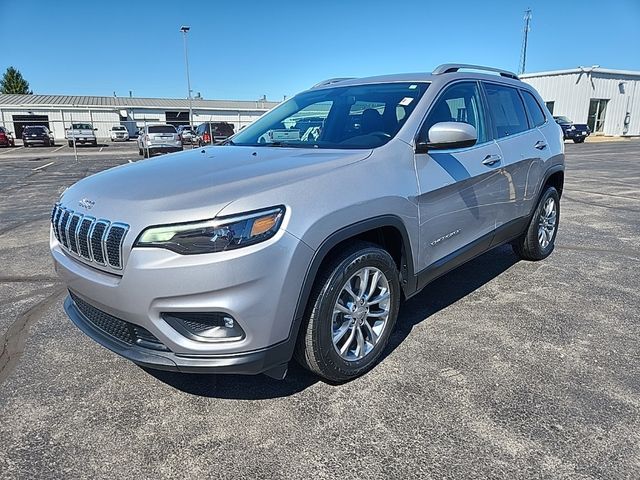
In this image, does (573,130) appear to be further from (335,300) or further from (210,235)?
(210,235)

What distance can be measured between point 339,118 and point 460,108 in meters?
0.95

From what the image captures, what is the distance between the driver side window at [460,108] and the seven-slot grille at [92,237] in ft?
6.39

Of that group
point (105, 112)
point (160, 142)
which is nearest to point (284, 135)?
point (160, 142)

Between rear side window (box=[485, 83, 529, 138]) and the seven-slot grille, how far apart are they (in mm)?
3166

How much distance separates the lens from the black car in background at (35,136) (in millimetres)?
33594

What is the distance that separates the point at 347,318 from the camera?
107 inches

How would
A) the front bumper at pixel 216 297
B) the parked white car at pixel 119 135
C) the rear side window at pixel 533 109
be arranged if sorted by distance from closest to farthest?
the front bumper at pixel 216 297 → the rear side window at pixel 533 109 → the parked white car at pixel 119 135

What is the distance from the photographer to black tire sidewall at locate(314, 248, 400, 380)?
248 cm

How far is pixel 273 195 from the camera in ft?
7.28

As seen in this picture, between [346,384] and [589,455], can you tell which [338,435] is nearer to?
[346,384]

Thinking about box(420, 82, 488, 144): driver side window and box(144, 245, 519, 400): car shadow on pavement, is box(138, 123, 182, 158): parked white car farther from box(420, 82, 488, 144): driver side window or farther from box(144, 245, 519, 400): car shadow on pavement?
box(420, 82, 488, 144): driver side window

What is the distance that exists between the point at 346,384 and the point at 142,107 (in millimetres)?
55082

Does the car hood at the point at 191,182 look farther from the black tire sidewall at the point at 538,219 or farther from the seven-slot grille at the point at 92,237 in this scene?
the black tire sidewall at the point at 538,219

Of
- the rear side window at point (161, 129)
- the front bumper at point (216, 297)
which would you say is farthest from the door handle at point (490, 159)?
the rear side window at point (161, 129)
